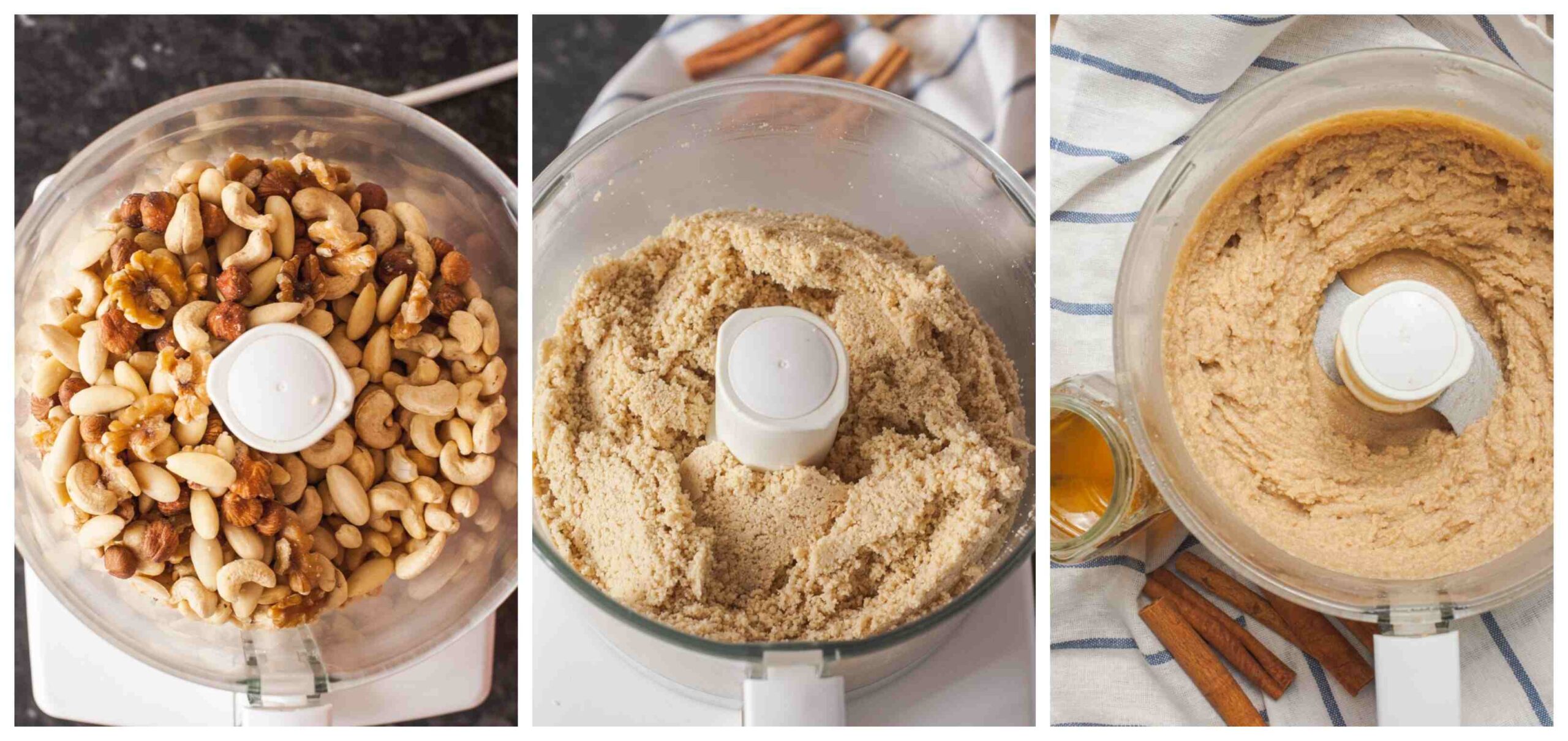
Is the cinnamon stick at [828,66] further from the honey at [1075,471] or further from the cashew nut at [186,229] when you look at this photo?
the cashew nut at [186,229]

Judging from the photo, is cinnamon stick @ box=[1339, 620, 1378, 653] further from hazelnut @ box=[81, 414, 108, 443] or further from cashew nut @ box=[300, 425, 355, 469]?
hazelnut @ box=[81, 414, 108, 443]

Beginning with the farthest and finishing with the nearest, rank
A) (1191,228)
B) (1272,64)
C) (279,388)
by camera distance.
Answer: (1272,64) < (1191,228) < (279,388)

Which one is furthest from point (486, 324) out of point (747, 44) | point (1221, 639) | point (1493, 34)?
point (1493, 34)

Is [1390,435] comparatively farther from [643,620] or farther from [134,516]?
[134,516]

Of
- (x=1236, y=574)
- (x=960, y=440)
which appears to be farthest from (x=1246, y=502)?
(x=960, y=440)

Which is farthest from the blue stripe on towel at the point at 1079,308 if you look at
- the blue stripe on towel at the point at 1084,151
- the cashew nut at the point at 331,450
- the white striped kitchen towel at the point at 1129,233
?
the cashew nut at the point at 331,450

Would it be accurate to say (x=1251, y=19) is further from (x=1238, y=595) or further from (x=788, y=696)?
(x=788, y=696)
